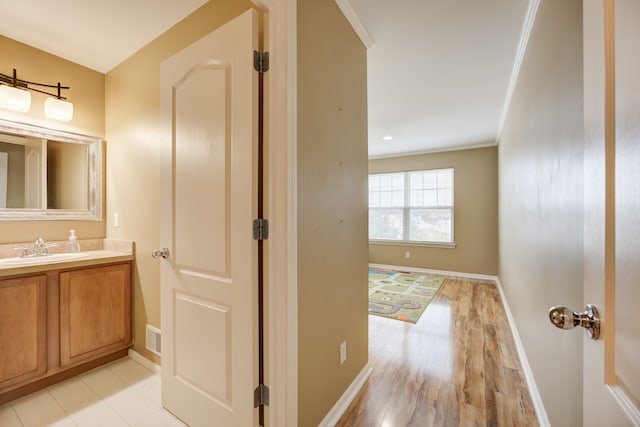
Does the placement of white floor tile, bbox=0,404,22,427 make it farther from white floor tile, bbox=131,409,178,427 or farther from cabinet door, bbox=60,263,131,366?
white floor tile, bbox=131,409,178,427

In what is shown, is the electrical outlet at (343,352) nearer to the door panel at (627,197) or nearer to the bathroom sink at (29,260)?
the door panel at (627,197)

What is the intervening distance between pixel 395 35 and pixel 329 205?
1.46 metres

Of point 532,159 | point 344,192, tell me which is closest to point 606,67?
point 344,192

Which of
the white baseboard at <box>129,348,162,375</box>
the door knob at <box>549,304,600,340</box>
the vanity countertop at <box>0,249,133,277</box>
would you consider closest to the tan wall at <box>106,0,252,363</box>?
the white baseboard at <box>129,348,162,375</box>

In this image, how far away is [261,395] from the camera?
1227 mm

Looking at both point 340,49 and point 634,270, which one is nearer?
point 634,270

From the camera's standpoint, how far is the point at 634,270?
0.45 metres

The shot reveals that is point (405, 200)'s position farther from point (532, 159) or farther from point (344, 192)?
point (344, 192)

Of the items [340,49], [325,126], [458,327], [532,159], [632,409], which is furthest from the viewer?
[458,327]

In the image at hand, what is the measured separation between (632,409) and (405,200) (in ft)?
17.7

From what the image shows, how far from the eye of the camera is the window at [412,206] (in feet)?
17.3

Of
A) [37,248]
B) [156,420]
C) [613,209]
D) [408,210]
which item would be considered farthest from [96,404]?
[408,210]

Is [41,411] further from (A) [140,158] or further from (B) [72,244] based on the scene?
(A) [140,158]

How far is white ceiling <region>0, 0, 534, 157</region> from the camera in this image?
1.67m
